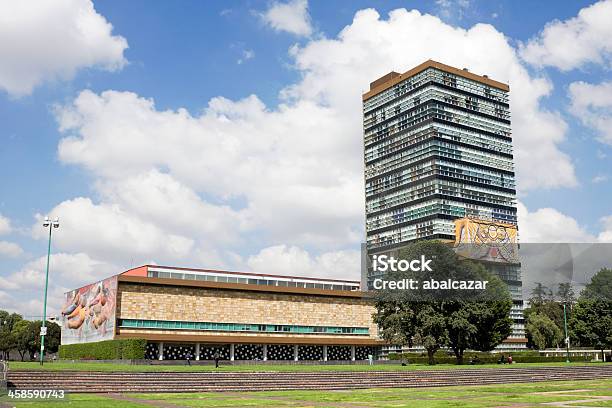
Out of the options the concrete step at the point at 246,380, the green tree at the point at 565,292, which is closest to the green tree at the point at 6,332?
the concrete step at the point at 246,380

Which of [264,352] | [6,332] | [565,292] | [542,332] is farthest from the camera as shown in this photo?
[565,292]

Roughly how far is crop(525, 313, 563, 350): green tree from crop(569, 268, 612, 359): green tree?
1206 inches

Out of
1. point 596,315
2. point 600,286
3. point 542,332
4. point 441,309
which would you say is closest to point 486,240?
point 542,332

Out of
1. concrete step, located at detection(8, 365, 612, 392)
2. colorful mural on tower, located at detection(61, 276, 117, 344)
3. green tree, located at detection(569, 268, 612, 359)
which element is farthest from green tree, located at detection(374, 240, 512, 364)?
colorful mural on tower, located at detection(61, 276, 117, 344)

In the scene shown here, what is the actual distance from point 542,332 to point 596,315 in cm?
3801

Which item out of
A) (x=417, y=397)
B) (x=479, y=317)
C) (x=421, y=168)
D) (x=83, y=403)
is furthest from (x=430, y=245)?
(x=421, y=168)

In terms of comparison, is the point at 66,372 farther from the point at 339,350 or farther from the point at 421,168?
the point at 421,168

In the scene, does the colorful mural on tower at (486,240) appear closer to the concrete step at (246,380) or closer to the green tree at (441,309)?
the green tree at (441,309)

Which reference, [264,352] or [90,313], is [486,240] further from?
[90,313]

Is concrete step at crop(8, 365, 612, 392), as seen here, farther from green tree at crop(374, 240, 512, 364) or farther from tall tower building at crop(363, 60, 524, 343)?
tall tower building at crop(363, 60, 524, 343)

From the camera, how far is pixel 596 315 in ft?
268

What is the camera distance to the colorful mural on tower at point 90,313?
7462 cm

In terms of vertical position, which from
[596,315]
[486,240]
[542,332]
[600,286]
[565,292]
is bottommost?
[542,332]

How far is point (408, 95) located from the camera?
17775 centimetres
